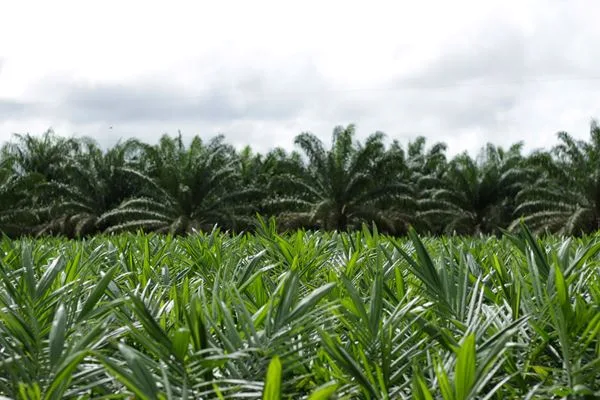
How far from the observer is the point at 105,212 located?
27.5 meters

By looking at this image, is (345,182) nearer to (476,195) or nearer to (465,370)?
(476,195)

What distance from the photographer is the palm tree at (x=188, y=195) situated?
997 inches

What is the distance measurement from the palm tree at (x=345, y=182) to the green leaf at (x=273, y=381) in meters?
23.6

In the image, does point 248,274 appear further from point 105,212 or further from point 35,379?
point 105,212

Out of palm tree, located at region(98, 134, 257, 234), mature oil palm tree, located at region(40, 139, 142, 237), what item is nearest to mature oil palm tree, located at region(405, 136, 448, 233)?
palm tree, located at region(98, 134, 257, 234)

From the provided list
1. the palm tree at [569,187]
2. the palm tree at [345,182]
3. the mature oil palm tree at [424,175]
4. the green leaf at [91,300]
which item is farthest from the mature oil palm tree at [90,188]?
the green leaf at [91,300]

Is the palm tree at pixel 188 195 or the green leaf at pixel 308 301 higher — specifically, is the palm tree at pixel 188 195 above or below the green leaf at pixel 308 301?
below

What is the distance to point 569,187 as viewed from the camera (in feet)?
80.0

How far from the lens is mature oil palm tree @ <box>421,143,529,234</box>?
27953 millimetres

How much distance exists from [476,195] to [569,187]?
4.61m

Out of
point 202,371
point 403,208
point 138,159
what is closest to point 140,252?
point 202,371

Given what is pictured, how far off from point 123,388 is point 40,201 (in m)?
29.6

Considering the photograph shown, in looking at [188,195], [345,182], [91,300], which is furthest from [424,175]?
[91,300]

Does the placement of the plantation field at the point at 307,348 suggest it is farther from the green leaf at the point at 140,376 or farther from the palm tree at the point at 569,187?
the palm tree at the point at 569,187
